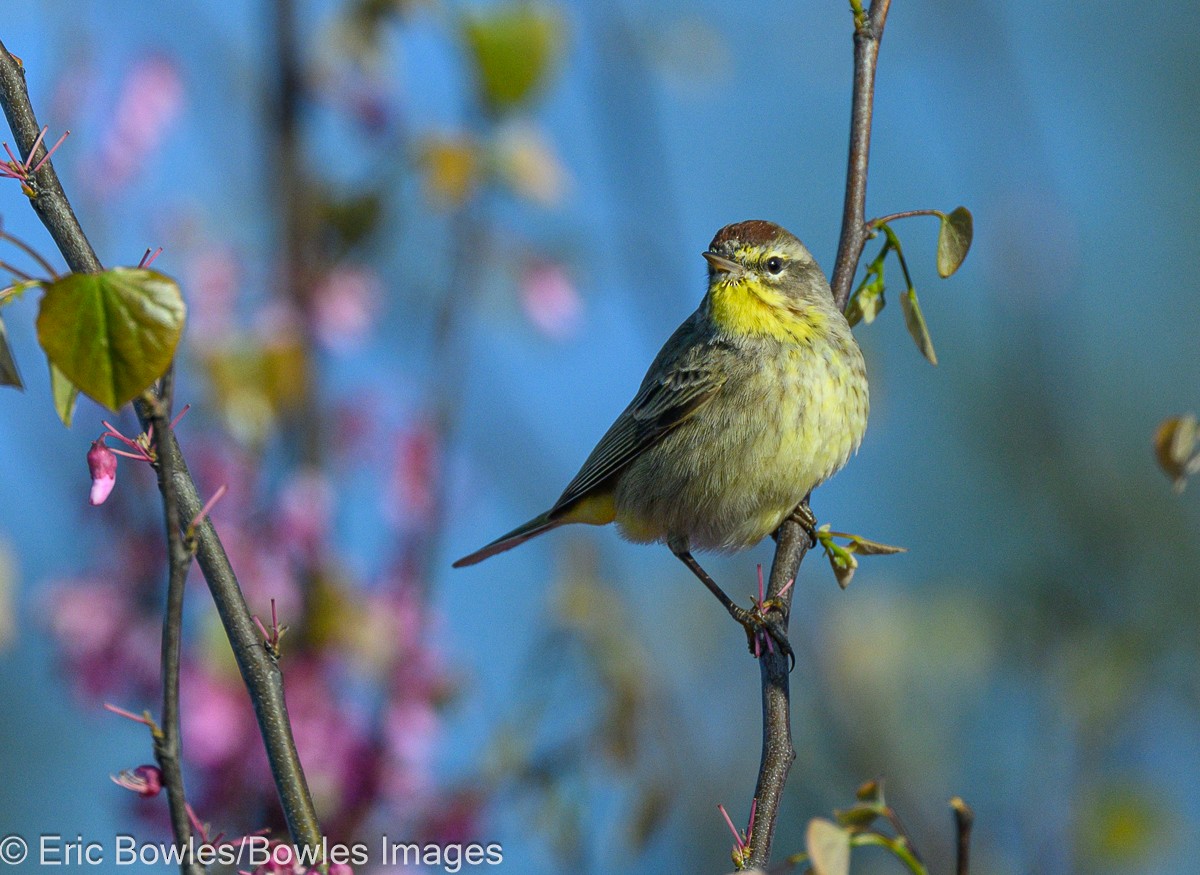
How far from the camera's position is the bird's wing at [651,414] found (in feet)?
14.4

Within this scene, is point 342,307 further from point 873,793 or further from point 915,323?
point 873,793

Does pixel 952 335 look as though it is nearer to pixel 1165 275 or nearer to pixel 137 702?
pixel 1165 275

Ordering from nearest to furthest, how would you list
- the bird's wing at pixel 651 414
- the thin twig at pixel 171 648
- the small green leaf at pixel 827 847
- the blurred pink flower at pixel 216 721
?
the thin twig at pixel 171 648, the small green leaf at pixel 827 847, the blurred pink flower at pixel 216 721, the bird's wing at pixel 651 414

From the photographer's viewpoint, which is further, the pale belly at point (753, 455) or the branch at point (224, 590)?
the pale belly at point (753, 455)

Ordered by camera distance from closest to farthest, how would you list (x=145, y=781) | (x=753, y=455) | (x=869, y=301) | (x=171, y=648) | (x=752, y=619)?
(x=171, y=648)
(x=145, y=781)
(x=869, y=301)
(x=752, y=619)
(x=753, y=455)

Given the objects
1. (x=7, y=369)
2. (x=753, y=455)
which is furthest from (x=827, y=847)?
(x=753, y=455)

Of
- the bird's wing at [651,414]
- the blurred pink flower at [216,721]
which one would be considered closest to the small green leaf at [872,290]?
the bird's wing at [651,414]

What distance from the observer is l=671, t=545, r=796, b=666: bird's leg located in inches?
124

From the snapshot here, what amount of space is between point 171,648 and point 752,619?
7.30 ft

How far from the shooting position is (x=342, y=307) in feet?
16.0

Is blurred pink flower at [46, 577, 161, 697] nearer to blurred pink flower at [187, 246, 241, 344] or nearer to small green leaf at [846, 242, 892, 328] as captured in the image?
blurred pink flower at [187, 246, 241, 344]

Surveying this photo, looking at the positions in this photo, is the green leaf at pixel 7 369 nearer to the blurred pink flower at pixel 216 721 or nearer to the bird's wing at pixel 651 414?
the blurred pink flower at pixel 216 721

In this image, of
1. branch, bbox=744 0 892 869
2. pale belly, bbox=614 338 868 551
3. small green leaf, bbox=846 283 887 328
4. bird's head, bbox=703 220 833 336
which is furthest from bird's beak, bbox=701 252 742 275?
small green leaf, bbox=846 283 887 328

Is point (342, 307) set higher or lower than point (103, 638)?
higher
